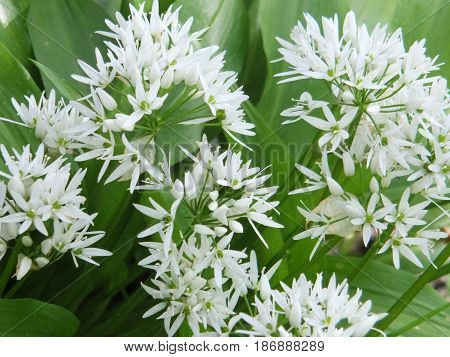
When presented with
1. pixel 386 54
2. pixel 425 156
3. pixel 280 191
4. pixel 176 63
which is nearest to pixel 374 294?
pixel 280 191

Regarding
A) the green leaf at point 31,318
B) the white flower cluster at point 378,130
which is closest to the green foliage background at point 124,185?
the green leaf at point 31,318

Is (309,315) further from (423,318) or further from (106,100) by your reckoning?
(106,100)

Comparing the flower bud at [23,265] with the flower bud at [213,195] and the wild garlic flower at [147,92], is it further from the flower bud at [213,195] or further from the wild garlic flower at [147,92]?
the flower bud at [213,195]

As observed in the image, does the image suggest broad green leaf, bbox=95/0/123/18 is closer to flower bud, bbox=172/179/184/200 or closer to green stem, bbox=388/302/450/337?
flower bud, bbox=172/179/184/200

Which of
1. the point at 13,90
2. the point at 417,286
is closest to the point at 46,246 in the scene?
the point at 13,90

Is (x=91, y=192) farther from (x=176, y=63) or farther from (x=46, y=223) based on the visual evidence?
(x=176, y=63)
